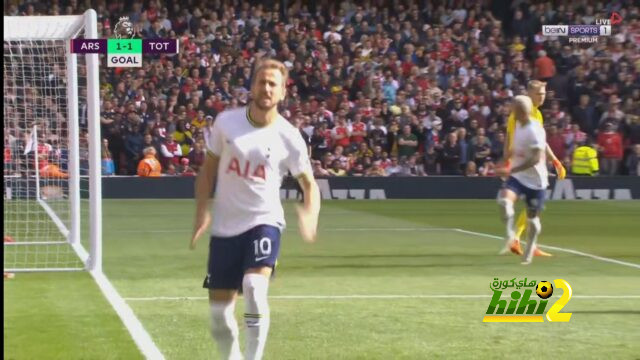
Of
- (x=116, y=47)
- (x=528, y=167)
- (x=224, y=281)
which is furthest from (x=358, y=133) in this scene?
(x=224, y=281)

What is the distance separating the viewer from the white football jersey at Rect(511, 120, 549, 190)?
15008mm

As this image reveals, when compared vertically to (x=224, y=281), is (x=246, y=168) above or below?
above

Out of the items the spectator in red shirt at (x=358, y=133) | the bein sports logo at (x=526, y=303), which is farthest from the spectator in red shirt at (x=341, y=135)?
the bein sports logo at (x=526, y=303)

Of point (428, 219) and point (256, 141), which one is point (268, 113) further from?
point (428, 219)

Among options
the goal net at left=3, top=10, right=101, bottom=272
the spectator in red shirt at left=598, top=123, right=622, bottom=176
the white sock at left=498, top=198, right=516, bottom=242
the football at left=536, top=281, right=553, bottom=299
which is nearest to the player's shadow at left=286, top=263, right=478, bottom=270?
the white sock at left=498, top=198, right=516, bottom=242

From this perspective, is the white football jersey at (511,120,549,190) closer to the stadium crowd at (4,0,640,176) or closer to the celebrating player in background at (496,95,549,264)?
the celebrating player in background at (496,95,549,264)

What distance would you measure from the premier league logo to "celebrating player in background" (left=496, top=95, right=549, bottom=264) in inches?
819

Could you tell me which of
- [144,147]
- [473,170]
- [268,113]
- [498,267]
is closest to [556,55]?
[473,170]

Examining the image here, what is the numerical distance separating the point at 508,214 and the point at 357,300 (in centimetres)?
496

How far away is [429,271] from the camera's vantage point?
14.5 m

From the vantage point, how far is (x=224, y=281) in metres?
7.56

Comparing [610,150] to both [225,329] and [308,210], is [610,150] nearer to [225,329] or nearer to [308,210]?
[308,210]

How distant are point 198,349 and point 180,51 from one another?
92.7ft

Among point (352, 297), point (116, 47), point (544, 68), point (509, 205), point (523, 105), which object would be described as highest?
point (116, 47)
